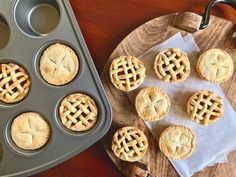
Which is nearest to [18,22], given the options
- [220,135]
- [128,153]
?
[128,153]

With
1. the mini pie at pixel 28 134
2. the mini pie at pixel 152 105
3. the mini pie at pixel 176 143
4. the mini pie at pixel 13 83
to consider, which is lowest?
the mini pie at pixel 176 143

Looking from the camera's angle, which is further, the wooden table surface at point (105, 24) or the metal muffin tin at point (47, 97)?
the wooden table surface at point (105, 24)

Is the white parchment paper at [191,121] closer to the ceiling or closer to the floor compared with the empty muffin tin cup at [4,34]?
closer to the floor

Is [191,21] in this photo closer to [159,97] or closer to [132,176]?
[159,97]

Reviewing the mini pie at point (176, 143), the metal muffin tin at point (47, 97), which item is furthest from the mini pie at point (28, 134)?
the mini pie at point (176, 143)

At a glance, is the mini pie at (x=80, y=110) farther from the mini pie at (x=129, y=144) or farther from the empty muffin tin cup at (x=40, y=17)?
the empty muffin tin cup at (x=40, y=17)

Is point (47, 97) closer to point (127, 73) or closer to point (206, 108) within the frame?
point (127, 73)
